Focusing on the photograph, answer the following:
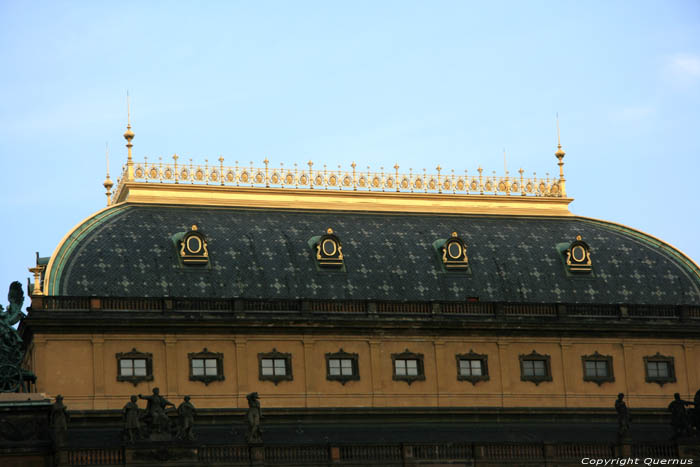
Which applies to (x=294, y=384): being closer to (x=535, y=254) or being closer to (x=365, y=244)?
(x=365, y=244)

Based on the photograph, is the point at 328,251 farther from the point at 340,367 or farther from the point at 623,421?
the point at 623,421

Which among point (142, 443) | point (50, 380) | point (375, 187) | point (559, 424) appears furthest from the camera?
point (375, 187)

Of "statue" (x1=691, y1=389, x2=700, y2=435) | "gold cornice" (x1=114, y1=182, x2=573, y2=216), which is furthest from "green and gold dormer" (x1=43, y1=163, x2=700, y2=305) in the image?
"statue" (x1=691, y1=389, x2=700, y2=435)

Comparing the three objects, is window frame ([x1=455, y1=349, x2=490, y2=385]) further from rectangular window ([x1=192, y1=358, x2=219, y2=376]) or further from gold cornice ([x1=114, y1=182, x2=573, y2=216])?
rectangular window ([x1=192, y1=358, x2=219, y2=376])

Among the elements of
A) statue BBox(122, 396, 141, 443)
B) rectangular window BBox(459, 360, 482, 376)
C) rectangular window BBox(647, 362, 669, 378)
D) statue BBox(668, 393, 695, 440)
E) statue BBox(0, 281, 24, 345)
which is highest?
statue BBox(0, 281, 24, 345)

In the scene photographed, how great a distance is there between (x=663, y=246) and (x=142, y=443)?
36103 mm

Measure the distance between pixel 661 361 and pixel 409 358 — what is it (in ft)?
46.4

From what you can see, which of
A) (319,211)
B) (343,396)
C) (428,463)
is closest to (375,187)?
(319,211)

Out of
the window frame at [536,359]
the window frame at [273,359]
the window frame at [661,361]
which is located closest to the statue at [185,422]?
the window frame at [273,359]

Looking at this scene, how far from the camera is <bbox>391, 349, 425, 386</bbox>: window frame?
93.8 metres

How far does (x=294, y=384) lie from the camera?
9162 centimetres

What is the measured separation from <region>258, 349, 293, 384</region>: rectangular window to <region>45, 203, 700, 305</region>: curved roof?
3.11 m

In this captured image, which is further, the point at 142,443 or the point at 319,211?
the point at 319,211

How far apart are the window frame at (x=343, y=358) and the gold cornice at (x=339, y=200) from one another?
9.79 meters
